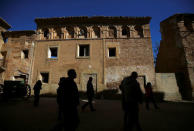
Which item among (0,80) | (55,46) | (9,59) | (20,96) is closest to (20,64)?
(9,59)

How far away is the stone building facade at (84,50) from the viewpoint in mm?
11414


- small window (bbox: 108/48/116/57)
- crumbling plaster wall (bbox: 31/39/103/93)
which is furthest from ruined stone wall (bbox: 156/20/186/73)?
crumbling plaster wall (bbox: 31/39/103/93)

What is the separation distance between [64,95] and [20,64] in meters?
13.4

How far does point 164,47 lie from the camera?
47.2 ft

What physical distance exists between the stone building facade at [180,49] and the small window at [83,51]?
1013cm

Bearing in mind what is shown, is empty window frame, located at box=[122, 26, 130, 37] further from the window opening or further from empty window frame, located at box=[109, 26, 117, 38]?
the window opening

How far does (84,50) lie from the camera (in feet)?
41.4

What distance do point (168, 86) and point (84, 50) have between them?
994 centimetres

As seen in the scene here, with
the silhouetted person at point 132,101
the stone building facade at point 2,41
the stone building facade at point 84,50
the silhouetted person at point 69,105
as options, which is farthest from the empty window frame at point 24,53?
the silhouetted person at point 132,101

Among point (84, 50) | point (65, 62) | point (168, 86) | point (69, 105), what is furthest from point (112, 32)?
point (69, 105)

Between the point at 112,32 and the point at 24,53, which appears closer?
the point at 112,32

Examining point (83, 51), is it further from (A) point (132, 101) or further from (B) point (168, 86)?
(A) point (132, 101)

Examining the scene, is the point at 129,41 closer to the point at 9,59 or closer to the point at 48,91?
the point at 48,91

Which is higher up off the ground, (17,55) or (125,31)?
(125,31)
